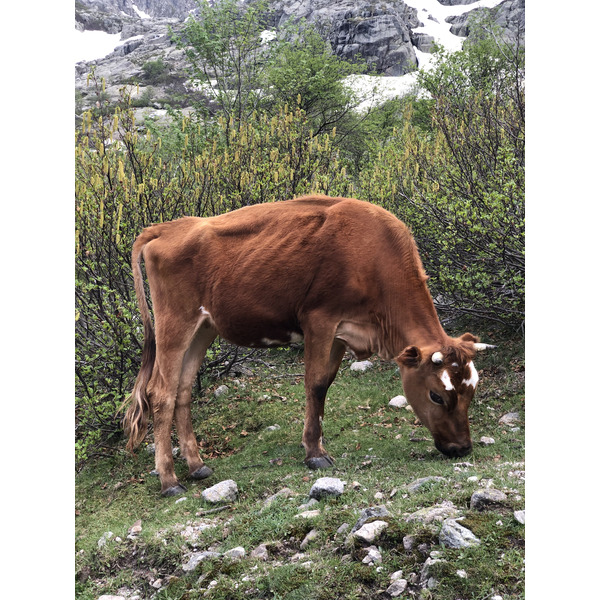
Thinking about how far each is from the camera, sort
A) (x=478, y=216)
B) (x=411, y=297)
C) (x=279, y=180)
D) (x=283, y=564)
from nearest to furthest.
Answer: (x=283, y=564)
(x=411, y=297)
(x=478, y=216)
(x=279, y=180)

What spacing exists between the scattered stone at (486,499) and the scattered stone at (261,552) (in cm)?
144

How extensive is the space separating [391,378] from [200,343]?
3.70m

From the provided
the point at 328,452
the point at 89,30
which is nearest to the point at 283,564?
the point at 328,452

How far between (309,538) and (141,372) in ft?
10.3

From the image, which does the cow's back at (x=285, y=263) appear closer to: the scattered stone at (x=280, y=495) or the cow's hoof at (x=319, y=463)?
the cow's hoof at (x=319, y=463)

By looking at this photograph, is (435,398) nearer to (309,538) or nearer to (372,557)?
(309,538)

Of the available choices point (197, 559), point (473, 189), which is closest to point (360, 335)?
point (197, 559)

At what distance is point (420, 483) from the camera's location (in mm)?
4629

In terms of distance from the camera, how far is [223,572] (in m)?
3.84

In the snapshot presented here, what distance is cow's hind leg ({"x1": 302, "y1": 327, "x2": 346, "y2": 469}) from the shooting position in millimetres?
5742

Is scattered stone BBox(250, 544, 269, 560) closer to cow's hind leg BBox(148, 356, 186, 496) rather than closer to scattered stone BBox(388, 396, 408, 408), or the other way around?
cow's hind leg BBox(148, 356, 186, 496)

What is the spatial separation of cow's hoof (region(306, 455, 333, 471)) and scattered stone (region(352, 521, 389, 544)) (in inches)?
82.0

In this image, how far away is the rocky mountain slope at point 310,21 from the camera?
24.6 ft

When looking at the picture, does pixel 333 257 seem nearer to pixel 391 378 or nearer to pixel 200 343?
pixel 200 343
